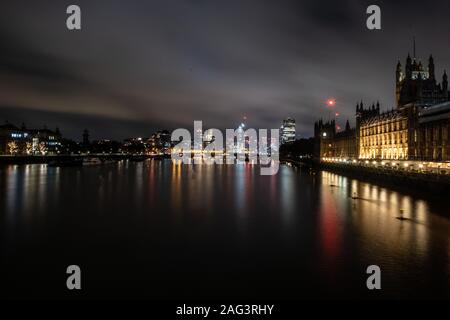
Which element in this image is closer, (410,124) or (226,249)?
(226,249)

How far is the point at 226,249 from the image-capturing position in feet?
70.1

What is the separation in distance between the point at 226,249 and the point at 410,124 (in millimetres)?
75651

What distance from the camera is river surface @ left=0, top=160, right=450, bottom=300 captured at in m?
15.5

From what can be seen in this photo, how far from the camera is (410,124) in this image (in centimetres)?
8300

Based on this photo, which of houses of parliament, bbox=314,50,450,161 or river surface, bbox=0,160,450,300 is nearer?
river surface, bbox=0,160,450,300

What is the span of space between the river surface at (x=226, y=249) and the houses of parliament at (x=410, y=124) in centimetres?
3895

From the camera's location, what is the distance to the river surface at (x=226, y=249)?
611 inches

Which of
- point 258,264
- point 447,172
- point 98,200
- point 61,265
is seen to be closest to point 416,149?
point 447,172

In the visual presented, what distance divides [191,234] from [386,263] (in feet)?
40.7

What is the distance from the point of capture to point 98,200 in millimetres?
42281

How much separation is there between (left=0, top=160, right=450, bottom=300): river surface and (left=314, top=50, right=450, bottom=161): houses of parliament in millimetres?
38946

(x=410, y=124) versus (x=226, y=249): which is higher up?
(x=410, y=124)

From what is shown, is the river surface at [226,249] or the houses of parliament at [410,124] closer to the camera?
the river surface at [226,249]

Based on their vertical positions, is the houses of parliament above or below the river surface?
above
